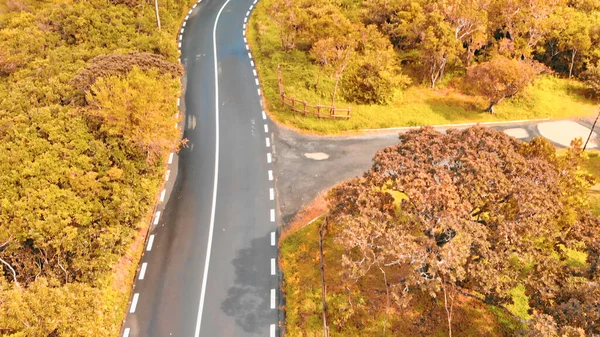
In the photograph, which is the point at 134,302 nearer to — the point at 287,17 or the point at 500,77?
the point at 287,17

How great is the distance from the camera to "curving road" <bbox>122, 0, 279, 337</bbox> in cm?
2311

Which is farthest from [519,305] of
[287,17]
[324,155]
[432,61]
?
[287,17]

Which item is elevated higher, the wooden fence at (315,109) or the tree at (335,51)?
the tree at (335,51)

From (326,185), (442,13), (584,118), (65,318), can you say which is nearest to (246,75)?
(326,185)

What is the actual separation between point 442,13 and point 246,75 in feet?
71.4

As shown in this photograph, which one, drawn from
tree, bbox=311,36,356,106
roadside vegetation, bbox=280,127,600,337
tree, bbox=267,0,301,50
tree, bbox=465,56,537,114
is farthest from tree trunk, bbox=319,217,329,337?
tree, bbox=267,0,301,50

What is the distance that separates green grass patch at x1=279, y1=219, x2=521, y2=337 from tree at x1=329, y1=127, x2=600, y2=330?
3002mm

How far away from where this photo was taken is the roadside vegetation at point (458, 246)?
18.0 metres

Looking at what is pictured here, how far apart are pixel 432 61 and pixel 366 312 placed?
30.2 meters

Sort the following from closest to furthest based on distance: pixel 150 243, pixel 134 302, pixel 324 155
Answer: pixel 134 302
pixel 150 243
pixel 324 155

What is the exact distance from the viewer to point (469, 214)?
19.3 metres

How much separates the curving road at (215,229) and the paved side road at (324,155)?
3.85 ft

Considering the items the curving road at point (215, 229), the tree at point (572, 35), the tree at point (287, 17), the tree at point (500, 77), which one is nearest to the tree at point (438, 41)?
the tree at point (500, 77)

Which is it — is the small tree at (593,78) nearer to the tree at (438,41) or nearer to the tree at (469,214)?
the tree at (438,41)
